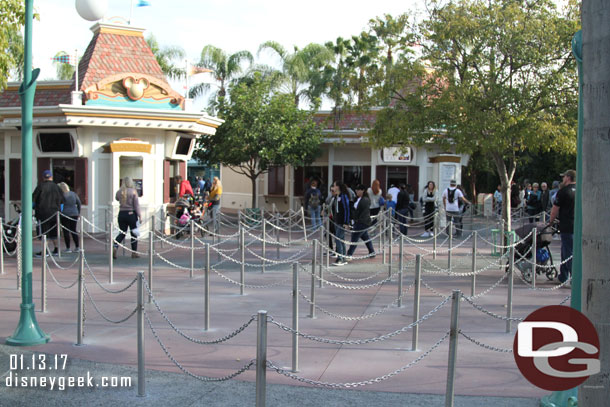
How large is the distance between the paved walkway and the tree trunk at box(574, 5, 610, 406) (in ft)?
7.50

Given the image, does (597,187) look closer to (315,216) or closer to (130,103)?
(315,216)

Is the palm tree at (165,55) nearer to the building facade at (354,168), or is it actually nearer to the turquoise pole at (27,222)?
the building facade at (354,168)

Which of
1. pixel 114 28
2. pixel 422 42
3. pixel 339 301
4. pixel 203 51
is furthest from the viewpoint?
pixel 203 51

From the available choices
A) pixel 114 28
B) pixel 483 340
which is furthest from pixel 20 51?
pixel 483 340

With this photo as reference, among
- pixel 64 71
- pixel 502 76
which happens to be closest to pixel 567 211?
pixel 502 76

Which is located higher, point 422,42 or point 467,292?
point 422,42

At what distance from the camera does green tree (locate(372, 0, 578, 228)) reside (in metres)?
12.4

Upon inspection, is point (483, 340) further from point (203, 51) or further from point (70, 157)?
point (203, 51)

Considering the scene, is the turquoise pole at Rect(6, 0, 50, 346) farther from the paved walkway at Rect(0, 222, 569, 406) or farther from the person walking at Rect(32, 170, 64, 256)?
the person walking at Rect(32, 170, 64, 256)

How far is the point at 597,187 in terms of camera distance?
3.17 meters

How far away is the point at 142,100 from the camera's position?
17.9 metres

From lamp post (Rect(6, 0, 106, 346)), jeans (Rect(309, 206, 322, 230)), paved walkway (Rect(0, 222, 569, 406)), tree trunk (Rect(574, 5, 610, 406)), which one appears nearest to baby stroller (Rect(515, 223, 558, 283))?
paved walkway (Rect(0, 222, 569, 406))

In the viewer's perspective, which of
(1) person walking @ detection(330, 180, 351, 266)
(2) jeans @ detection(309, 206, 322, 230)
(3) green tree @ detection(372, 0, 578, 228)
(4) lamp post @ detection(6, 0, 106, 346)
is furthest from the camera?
(2) jeans @ detection(309, 206, 322, 230)

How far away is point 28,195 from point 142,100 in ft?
37.4
